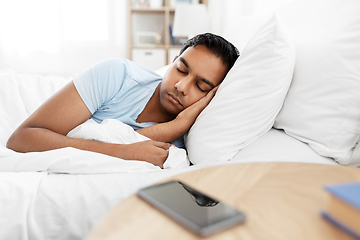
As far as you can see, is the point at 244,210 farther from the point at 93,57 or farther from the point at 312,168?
the point at 93,57

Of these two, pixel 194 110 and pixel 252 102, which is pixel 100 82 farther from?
pixel 252 102

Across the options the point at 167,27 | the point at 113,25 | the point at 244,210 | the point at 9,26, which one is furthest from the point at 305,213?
the point at 9,26

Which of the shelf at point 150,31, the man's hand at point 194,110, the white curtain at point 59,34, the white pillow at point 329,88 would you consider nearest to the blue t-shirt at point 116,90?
the man's hand at point 194,110

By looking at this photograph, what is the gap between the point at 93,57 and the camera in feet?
11.2

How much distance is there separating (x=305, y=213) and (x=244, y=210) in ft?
0.24

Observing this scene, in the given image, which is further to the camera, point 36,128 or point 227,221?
point 36,128

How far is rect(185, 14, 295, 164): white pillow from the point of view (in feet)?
2.83

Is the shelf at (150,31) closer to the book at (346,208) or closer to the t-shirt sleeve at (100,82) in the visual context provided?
the t-shirt sleeve at (100,82)

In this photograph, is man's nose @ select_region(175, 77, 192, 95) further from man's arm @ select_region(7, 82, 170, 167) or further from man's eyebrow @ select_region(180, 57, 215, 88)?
man's arm @ select_region(7, 82, 170, 167)

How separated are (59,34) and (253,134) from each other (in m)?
3.00

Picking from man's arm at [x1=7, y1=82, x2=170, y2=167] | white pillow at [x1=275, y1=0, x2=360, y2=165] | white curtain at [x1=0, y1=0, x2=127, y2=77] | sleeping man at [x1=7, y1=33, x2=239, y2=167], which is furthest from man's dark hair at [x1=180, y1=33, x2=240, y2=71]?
white curtain at [x1=0, y1=0, x2=127, y2=77]

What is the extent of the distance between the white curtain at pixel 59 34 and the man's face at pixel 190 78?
2.50 m

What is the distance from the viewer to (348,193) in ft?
1.03

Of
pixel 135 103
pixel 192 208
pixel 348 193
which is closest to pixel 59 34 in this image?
pixel 135 103
